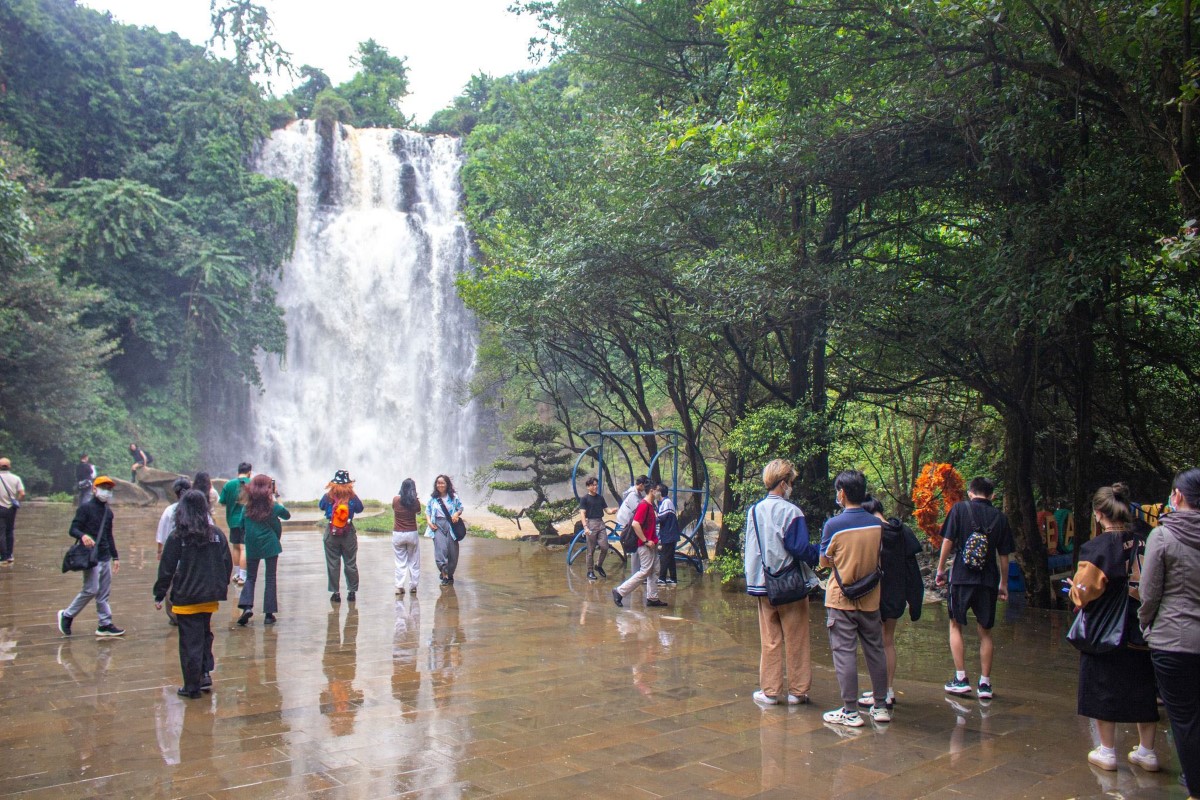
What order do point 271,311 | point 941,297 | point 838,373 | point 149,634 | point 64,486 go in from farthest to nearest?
point 271,311
point 64,486
point 838,373
point 941,297
point 149,634

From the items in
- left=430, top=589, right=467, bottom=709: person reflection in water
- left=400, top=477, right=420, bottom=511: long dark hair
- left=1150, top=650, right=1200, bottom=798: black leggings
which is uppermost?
left=400, top=477, right=420, bottom=511: long dark hair

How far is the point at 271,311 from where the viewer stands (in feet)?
112

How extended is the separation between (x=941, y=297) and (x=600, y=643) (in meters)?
5.58

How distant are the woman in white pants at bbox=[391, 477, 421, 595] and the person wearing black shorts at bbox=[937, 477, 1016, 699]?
612 cm

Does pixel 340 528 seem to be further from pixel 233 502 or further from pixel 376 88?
pixel 376 88

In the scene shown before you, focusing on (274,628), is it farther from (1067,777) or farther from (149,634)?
(1067,777)

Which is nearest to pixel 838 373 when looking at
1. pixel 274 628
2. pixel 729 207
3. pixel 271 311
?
pixel 729 207

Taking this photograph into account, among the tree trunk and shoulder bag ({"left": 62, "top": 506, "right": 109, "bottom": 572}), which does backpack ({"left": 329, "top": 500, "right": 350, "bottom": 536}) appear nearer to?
shoulder bag ({"left": 62, "top": 506, "right": 109, "bottom": 572})

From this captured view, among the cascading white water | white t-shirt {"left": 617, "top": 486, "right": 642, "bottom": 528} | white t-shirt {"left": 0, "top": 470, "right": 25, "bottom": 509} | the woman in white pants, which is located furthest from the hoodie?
the cascading white water

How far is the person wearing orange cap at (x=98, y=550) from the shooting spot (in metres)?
8.09

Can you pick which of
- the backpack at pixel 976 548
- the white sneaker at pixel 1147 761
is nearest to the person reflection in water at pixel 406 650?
the backpack at pixel 976 548

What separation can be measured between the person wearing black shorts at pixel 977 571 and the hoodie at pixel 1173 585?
6.15 ft

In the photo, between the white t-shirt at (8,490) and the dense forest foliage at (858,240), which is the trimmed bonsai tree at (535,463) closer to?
the dense forest foliage at (858,240)

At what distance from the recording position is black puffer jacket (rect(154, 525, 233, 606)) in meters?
6.34
